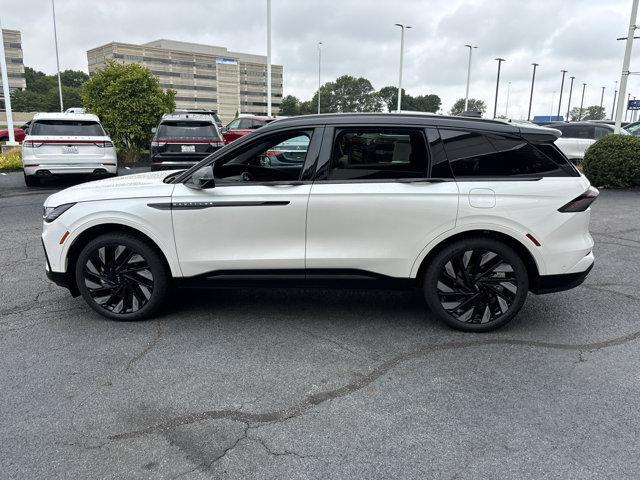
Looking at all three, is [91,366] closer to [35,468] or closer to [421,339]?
[35,468]

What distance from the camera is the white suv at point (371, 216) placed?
399 centimetres

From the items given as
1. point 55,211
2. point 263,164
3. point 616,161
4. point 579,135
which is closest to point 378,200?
point 263,164

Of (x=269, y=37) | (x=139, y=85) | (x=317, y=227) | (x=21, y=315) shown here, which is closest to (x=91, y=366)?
(x=21, y=315)

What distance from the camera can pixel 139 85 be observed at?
58.6 feet

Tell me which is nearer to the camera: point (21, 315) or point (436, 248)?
point (436, 248)

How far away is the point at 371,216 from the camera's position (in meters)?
4.02

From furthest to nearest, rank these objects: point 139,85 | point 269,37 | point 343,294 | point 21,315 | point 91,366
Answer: point 269,37 → point 139,85 → point 343,294 → point 21,315 → point 91,366

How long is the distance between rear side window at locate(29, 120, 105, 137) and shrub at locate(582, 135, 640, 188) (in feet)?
39.2

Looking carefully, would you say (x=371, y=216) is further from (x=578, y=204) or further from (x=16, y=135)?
(x=16, y=135)

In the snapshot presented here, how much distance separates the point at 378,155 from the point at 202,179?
1438 mm

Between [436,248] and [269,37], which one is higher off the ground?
[269,37]

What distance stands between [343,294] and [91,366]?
2476 millimetres

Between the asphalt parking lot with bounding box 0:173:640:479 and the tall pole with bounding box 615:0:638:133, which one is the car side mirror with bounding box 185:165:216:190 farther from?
the tall pole with bounding box 615:0:638:133

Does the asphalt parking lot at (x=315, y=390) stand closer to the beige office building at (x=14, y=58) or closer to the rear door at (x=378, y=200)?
the rear door at (x=378, y=200)
